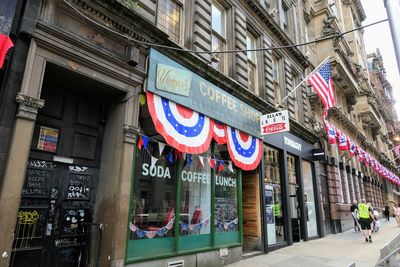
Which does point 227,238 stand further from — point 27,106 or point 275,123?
point 27,106

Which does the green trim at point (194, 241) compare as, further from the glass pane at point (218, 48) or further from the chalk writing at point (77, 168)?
the glass pane at point (218, 48)

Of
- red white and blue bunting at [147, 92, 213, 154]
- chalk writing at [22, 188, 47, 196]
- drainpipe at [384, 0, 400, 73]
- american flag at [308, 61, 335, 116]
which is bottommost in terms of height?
chalk writing at [22, 188, 47, 196]

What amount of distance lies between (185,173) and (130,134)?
233 cm

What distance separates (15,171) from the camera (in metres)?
4.64

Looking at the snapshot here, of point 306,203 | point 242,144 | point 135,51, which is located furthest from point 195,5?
point 306,203

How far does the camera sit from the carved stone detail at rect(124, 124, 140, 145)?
257 inches

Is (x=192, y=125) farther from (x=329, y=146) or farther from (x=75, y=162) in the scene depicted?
(x=329, y=146)

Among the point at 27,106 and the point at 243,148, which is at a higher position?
the point at 243,148

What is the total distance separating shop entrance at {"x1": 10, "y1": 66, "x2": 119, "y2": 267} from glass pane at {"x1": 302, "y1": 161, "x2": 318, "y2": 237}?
1195 cm

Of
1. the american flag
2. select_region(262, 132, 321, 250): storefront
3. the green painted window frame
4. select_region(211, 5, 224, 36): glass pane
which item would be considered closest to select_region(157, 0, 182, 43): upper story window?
select_region(211, 5, 224, 36): glass pane

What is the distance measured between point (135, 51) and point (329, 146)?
16.2 meters

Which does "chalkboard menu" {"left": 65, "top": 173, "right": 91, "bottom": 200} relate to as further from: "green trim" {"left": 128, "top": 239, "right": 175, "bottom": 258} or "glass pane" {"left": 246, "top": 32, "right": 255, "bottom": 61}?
A: "glass pane" {"left": 246, "top": 32, "right": 255, "bottom": 61}

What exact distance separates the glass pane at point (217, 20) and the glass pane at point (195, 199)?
534 centimetres

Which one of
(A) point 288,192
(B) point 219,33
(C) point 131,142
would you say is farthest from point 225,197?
(B) point 219,33
